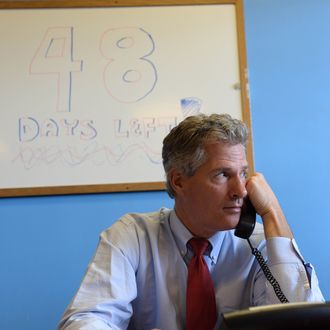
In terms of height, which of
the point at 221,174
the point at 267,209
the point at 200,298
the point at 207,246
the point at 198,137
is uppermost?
the point at 198,137

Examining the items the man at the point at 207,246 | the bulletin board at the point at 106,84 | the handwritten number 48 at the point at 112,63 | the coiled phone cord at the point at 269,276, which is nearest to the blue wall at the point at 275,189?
the bulletin board at the point at 106,84

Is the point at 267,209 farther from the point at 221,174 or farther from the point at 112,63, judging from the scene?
the point at 112,63

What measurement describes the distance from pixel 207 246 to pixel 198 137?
314 mm

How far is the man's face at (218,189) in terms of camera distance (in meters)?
1.12

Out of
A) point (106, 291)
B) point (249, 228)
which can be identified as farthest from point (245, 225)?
point (106, 291)

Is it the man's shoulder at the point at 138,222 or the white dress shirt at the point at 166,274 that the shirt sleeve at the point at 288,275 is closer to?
the white dress shirt at the point at 166,274

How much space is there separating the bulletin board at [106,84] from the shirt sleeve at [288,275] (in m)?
0.72

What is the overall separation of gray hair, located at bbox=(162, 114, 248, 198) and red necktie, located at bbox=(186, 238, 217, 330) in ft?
0.87

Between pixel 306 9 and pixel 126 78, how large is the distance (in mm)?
901

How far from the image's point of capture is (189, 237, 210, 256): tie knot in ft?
3.72

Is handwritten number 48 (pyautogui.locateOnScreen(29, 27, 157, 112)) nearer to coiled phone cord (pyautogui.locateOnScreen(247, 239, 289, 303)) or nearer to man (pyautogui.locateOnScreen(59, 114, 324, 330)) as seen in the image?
man (pyautogui.locateOnScreen(59, 114, 324, 330))

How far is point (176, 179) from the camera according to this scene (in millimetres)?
1218

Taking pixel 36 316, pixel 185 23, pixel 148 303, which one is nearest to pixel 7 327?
pixel 36 316

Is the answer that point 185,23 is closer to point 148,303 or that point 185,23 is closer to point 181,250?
point 181,250
